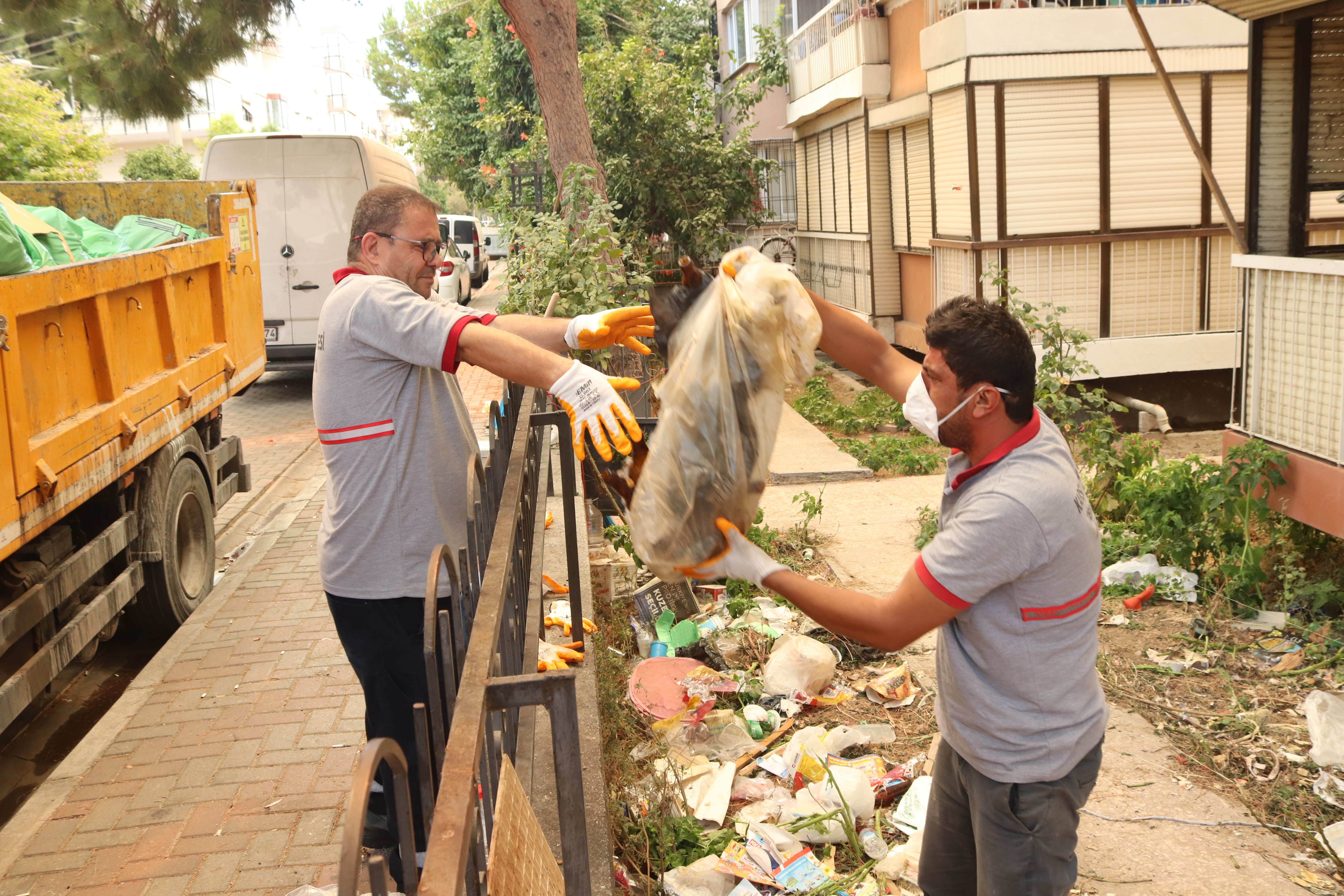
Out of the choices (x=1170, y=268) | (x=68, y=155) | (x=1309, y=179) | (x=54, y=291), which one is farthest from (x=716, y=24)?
(x=54, y=291)

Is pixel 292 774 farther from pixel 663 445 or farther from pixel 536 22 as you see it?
pixel 536 22

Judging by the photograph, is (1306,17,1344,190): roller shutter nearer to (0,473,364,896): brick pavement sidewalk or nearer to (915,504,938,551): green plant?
(915,504,938,551): green plant

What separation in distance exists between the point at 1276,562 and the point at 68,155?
714 inches

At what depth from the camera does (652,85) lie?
53.6 feet

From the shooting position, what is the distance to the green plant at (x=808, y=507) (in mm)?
6891

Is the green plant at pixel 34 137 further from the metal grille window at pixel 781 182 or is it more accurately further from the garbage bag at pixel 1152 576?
the garbage bag at pixel 1152 576

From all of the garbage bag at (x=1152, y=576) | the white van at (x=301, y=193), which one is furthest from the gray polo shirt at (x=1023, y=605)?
the white van at (x=301, y=193)

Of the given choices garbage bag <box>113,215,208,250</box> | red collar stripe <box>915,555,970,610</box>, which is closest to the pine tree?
garbage bag <box>113,215,208,250</box>

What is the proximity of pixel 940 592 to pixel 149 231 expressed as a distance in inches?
228

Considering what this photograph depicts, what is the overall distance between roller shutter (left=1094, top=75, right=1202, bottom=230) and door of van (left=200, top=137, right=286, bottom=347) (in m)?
9.08

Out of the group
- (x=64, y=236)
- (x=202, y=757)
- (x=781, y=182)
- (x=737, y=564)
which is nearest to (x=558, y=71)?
(x=64, y=236)

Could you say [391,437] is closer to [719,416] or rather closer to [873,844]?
[719,416]

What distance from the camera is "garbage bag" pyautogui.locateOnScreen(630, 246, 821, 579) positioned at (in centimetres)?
229

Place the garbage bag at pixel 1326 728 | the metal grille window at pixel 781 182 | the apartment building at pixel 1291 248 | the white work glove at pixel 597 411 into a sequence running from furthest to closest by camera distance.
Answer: the metal grille window at pixel 781 182, the apartment building at pixel 1291 248, the garbage bag at pixel 1326 728, the white work glove at pixel 597 411
